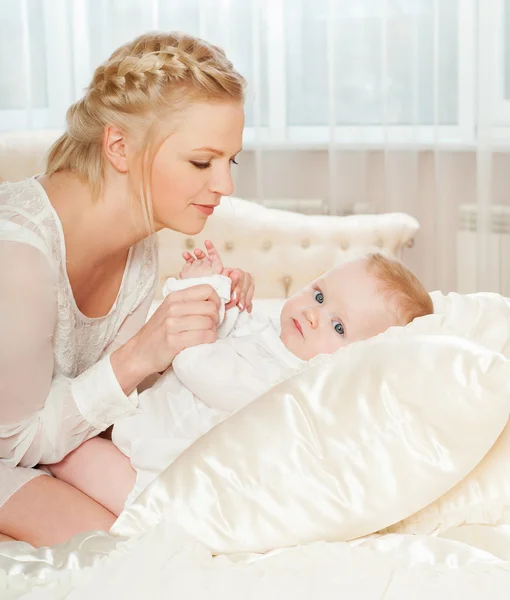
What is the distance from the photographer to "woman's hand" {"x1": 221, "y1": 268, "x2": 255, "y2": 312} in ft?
5.45

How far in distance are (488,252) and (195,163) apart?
2.25m

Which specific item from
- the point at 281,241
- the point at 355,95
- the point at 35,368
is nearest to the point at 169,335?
the point at 35,368

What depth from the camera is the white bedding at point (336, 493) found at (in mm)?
1053

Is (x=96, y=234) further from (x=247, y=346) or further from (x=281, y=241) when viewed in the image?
(x=281, y=241)

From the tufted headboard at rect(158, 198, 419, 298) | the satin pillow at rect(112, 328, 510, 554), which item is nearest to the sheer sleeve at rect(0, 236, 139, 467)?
the satin pillow at rect(112, 328, 510, 554)

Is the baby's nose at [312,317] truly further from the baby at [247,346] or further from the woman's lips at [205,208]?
the woman's lips at [205,208]

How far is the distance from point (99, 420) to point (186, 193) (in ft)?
1.40

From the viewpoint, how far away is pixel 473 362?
1.18 meters

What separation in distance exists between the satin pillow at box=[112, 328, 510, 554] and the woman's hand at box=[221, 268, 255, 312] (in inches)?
18.8

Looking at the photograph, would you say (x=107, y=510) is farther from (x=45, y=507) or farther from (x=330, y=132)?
(x=330, y=132)

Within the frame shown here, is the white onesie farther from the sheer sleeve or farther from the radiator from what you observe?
the radiator

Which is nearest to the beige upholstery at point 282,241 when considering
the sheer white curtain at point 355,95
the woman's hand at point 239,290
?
the sheer white curtain at point 355,95

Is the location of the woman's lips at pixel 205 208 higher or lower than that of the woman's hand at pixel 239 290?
higher

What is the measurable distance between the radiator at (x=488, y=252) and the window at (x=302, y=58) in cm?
33
